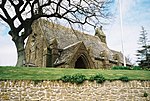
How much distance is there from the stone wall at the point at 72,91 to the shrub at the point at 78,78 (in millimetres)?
233

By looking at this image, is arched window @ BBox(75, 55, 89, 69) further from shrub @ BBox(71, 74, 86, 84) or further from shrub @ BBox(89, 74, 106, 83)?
shrub @ BBox(71, 74, 86, 84)

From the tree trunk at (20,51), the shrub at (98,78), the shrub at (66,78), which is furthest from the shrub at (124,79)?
the tree trunk at (20,51)

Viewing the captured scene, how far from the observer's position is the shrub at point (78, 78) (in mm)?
12617

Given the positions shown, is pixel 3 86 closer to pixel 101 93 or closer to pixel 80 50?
pixel 101 93

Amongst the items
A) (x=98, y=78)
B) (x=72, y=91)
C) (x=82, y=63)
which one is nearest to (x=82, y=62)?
(x=82, y=63)

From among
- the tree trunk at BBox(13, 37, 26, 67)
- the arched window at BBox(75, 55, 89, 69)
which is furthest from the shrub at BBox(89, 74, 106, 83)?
the arched window at BBox(75, 55, 89, 69)

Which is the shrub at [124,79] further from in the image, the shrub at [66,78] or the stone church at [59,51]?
the stone church at [59,51]

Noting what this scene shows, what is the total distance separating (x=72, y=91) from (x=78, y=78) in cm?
90

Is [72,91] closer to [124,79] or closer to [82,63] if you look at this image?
[124,79]

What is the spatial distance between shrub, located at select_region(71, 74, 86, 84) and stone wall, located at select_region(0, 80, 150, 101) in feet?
0.77

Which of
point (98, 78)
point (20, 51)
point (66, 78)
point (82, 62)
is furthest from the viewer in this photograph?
point (82, 62)

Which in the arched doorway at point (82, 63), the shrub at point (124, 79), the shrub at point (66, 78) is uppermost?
the arched doorway at point (82, 63)

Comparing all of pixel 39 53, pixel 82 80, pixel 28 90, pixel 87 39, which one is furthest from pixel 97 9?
pixel 87 39

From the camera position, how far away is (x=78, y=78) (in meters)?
12.8
